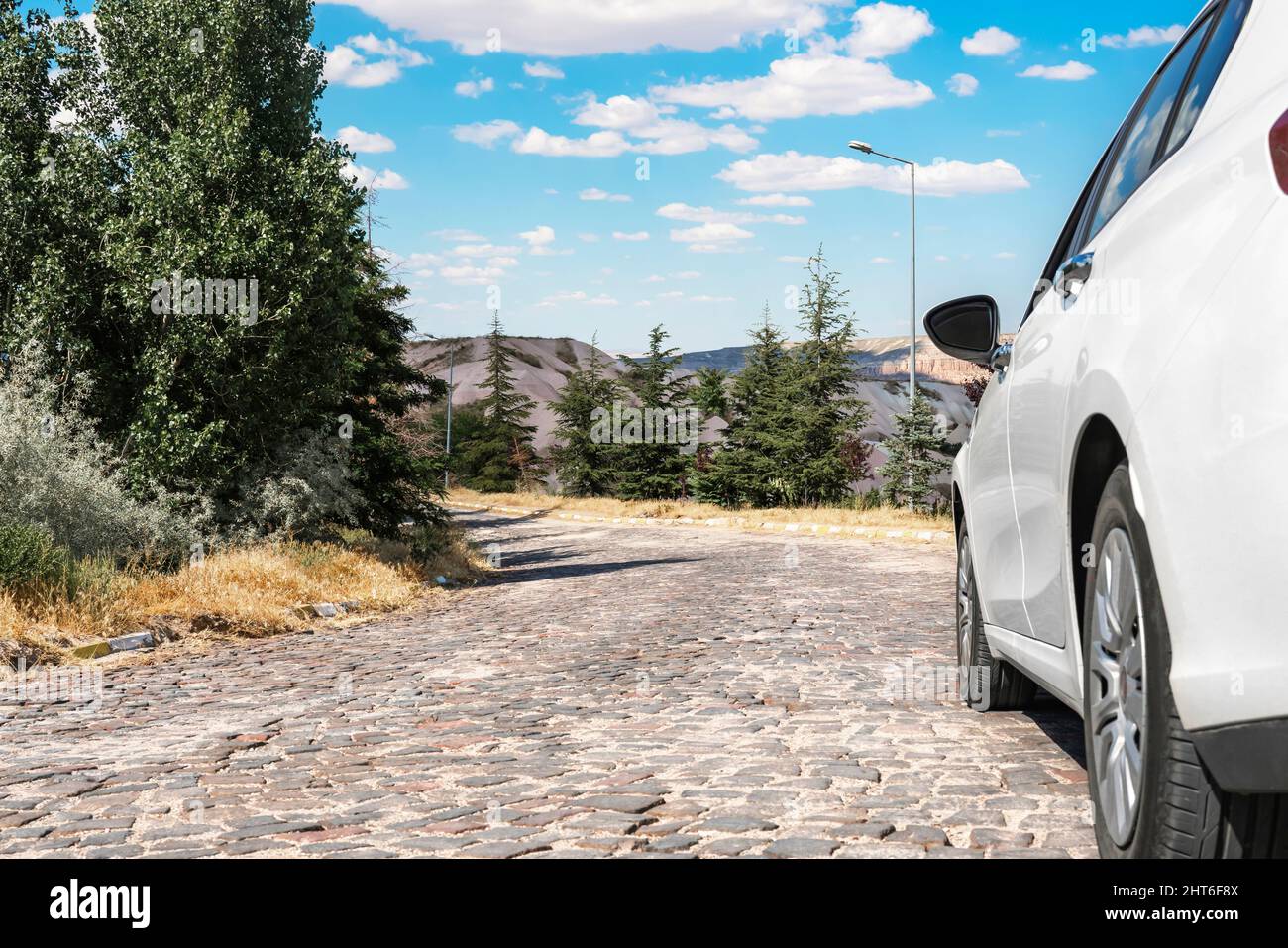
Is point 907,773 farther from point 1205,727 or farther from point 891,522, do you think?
point 891,522

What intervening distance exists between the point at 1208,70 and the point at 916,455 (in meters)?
28.5

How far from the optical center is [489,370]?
69.6 metres

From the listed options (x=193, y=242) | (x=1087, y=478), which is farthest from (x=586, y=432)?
(x=1087, y=478)

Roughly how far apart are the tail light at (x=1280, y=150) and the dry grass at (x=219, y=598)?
30.1ft

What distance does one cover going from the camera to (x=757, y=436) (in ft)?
127

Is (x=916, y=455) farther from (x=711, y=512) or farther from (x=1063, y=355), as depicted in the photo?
(x=1063, y=355)

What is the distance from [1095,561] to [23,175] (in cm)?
1481

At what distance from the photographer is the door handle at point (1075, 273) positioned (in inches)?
141

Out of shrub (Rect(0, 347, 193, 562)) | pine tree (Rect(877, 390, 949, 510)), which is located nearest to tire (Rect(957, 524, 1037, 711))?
shrub (Rect(0, 347, 193, 562))

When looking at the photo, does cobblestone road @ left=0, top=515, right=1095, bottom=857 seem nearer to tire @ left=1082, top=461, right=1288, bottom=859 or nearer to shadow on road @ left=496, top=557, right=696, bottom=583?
tire @ left=1082, top=461, right=1288, bottom=859

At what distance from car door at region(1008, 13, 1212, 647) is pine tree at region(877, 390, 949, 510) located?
88.6 feet

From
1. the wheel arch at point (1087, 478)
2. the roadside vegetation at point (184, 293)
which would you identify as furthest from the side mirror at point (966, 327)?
the roadside vegetation at point (184, 293)

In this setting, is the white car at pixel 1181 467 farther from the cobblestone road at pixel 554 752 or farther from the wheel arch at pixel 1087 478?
the cobblestone road at pixel 554 752

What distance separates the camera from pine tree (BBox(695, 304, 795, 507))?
1511 inches
